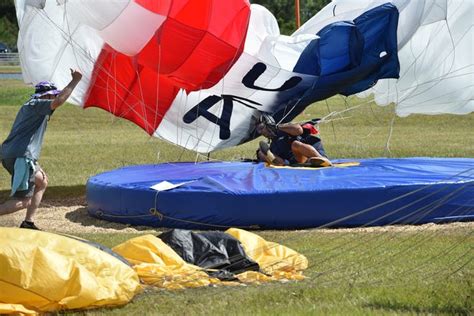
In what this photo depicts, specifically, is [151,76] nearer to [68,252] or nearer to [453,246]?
[453,246]

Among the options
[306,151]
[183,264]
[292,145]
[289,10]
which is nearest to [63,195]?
[292,145]

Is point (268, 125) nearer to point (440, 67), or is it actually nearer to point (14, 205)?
point (440, 67)

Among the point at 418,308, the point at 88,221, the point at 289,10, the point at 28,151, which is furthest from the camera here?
the point at 289,10

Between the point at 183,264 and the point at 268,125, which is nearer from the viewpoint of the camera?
the point at 183,264

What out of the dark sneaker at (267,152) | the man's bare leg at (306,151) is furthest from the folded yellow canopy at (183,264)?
the dark sneaker at (267,152)

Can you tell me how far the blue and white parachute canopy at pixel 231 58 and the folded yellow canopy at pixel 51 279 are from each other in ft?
15.9

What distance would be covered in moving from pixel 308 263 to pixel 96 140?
577 inches

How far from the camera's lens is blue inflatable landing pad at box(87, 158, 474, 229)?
9141 mm

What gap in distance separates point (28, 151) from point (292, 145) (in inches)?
111

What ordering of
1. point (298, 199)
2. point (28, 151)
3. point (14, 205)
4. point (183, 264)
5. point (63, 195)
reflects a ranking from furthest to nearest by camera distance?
point (63, 195) → point (14, 205) → point (28, 151) → point (298, 199) → point (183, 264)

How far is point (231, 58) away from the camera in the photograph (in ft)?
36.2

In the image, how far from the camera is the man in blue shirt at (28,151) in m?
9.42

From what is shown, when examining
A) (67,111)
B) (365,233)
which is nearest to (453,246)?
(365,233)

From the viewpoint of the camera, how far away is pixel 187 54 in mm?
10891
